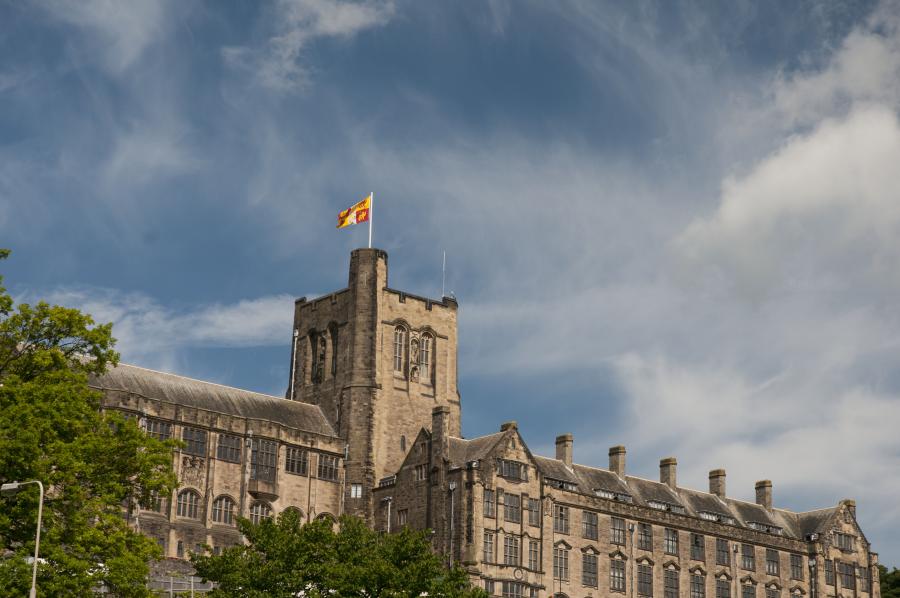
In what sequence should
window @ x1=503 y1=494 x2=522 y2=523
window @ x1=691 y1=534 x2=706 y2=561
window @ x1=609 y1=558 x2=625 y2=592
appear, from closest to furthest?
1. window @ x1=503 y1=494 x2=522 y2=523
2. window @ x1=609 y1=558 x2=625 y2=592
3. window @ x1=691 y1=534 x2=706 y2=561

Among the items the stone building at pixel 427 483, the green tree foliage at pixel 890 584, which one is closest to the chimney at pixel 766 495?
the stone building at pixel 427 483

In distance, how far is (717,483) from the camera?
112312 millimetres

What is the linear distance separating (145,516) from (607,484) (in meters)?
37.1

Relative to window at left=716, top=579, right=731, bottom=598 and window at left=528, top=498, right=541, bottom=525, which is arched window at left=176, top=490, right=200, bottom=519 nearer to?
window at left=528, top=498, right=541, bottom=525

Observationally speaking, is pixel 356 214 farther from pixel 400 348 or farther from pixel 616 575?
pixel 616 575

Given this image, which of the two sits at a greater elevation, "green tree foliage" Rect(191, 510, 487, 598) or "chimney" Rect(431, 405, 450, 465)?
"chimney" Rect(431, 405, 450, 465)

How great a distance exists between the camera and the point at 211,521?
286 feet

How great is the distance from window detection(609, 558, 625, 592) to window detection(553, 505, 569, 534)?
5.51m

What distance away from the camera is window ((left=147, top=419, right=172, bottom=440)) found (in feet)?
280

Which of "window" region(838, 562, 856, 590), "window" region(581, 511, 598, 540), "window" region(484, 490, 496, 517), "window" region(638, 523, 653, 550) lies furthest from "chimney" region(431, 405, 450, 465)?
"window" region(838, 562, 856, 590)

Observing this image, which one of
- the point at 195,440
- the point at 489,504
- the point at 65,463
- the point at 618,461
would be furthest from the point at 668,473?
the point at 65,463

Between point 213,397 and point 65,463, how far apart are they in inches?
1828

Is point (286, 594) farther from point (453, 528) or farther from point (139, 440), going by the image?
Answer: point (453, 528)

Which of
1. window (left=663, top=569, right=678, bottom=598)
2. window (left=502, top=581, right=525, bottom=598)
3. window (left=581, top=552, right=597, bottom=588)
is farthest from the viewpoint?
window (left=663, top=569, right=678, bottom=598)
